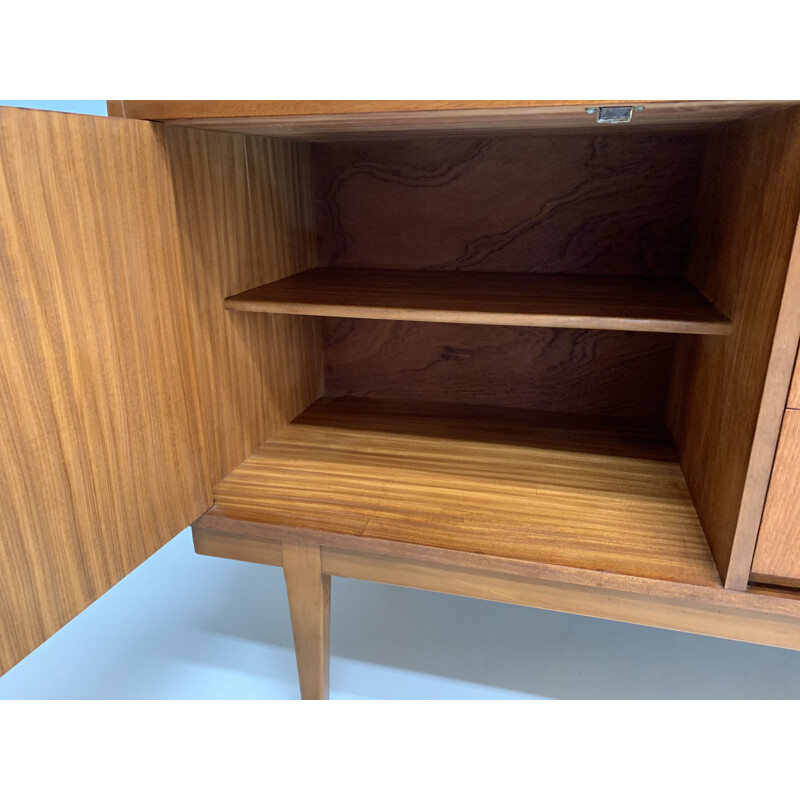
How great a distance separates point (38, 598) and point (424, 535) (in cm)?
40

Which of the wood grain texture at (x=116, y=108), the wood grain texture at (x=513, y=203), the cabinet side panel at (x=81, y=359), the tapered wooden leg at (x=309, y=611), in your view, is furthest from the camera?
the wood grain texture at (x=513, y=203)

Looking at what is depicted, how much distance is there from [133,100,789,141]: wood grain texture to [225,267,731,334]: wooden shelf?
21 centimetres

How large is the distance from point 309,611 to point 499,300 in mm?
473

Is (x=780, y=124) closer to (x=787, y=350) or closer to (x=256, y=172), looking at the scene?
(x=787, y=350)

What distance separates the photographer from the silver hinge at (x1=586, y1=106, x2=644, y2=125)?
563 millimetres

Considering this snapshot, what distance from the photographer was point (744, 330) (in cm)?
64

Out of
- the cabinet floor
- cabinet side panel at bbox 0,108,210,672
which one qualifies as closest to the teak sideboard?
cabinet side panel at bbox 0,108,210,672

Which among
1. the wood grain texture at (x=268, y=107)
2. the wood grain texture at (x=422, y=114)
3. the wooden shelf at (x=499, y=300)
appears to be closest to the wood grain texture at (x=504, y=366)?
the wooden shelf at (x=499, y=300)

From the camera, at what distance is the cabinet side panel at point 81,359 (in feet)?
1.68

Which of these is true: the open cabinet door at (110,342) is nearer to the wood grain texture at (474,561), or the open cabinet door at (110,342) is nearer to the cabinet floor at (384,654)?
the wood grain texture at (474,561)

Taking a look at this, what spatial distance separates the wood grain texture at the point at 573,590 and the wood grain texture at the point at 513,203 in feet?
1.63

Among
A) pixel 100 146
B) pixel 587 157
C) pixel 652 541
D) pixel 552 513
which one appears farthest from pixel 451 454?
pixel 100 146

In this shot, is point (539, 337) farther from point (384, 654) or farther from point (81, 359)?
point (81, 359)

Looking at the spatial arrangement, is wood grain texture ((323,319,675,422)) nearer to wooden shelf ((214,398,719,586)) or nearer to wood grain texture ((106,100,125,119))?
wooden shelf ((214,398,719,586))
